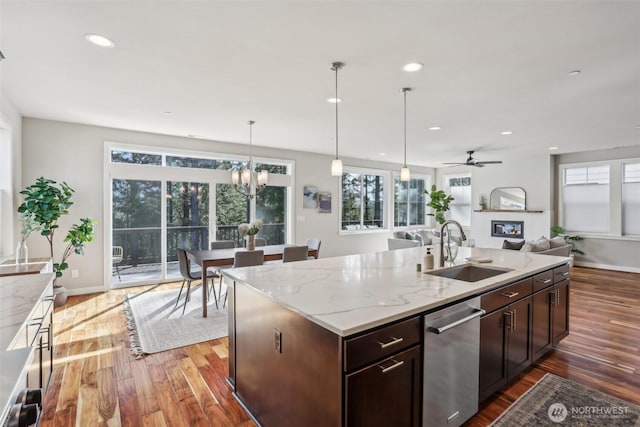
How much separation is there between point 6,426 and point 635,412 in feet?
10.6

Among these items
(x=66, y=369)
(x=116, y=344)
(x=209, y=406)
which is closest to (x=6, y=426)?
(x=209, y=406)

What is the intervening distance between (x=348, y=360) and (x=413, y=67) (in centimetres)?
251

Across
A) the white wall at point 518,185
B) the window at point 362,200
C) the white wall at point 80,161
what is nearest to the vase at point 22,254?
the white wall at point 80,161

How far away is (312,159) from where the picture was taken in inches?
286

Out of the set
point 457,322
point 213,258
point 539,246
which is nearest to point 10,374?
point 457,322

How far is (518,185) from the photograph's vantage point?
8.01m

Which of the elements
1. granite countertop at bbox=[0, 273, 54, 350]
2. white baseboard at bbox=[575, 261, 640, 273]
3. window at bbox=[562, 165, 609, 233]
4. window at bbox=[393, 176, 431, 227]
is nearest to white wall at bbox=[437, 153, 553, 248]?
window at bbox=[562, 165, 609, 233]

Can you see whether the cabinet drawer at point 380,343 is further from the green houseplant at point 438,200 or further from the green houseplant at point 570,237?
the green houseplant at point 570,237

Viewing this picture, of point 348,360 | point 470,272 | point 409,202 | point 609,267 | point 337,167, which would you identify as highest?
point 337,167

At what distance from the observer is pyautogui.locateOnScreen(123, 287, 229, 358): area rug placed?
3133 mm

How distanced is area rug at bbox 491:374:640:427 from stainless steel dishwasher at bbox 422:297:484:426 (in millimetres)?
360

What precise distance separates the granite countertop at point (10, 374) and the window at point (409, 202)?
8.55m

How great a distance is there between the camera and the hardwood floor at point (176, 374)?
207 cm

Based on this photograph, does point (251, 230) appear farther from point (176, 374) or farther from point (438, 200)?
point (438, 200)
